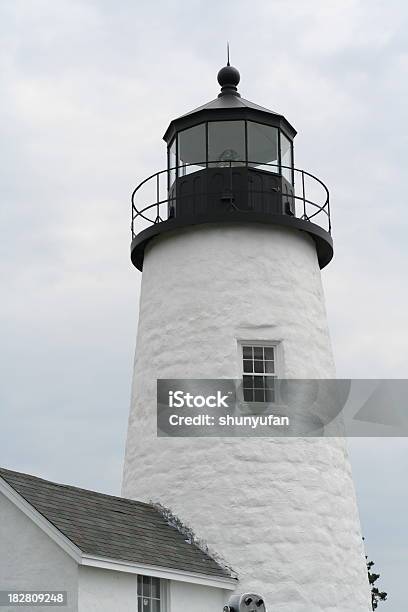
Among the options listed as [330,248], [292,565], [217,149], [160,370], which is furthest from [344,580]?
[217,149]

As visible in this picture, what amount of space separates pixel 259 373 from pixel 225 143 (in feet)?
14.6

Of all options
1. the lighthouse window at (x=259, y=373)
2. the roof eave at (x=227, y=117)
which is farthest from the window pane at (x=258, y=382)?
the roof eave at (x=227, y=117)

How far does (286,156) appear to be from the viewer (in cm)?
2069

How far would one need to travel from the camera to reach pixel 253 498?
1773cm

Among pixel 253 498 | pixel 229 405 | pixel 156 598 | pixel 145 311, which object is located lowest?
pixel 156 598

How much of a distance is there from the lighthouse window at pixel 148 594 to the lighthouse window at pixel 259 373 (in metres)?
3.78

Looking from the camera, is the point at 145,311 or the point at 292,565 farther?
the point at 145,311

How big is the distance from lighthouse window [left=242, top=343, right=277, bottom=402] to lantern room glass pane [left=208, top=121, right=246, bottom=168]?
3687 mm

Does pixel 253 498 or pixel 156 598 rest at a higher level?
pixel 253 498

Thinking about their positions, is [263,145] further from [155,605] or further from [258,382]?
[155,605]

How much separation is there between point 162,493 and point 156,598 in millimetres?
2618

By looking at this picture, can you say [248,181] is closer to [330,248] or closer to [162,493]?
[330,248]

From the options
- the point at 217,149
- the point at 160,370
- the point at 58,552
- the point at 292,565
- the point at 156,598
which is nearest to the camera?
the point at 58,552

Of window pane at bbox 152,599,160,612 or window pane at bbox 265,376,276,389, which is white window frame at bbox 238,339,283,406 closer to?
window pane at bbox 265,376,276,389
